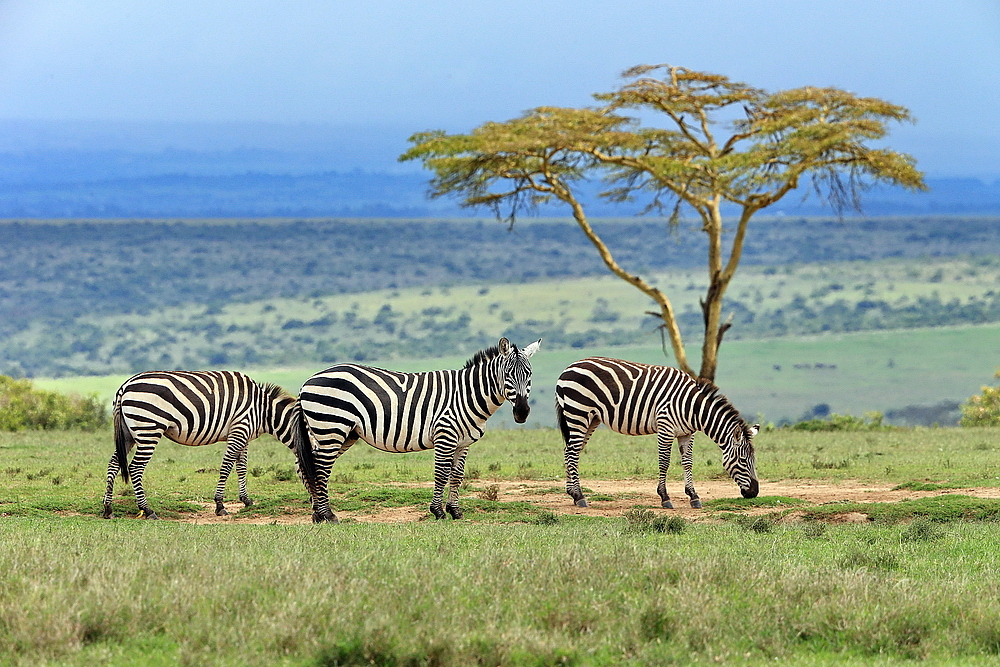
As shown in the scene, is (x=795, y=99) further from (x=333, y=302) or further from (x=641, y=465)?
(x=333, y=302)

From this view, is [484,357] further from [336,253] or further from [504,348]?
[336,253]

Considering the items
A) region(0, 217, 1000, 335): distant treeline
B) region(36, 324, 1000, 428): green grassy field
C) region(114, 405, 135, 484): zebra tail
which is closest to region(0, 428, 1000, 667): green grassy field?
region(114, 405, 135, 484): zebra tail

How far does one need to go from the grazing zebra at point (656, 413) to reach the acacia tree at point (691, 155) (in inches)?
559

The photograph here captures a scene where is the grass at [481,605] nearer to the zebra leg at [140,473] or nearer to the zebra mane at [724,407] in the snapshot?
the zebra leg at [140,473]

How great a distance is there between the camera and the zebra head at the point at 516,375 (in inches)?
500

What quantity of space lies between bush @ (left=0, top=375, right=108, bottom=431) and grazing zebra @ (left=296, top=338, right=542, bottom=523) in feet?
60.4

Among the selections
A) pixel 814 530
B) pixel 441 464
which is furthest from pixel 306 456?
pixel 814 530

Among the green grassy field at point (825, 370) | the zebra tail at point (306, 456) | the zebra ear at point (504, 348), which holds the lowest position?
the green grassy field at point (825, 370)

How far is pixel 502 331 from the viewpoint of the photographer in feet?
383

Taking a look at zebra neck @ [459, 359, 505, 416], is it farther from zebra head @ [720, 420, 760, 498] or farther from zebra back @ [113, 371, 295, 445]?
zebra head @ [720, 420, 760, 498]

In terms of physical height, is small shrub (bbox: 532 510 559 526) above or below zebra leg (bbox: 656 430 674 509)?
below

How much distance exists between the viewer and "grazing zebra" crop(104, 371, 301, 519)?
13.4 m

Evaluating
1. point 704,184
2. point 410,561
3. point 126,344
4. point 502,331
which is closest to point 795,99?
point 704,184

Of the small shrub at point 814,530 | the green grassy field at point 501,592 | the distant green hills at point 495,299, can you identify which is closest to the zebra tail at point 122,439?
the green grassy field at point 501,592
